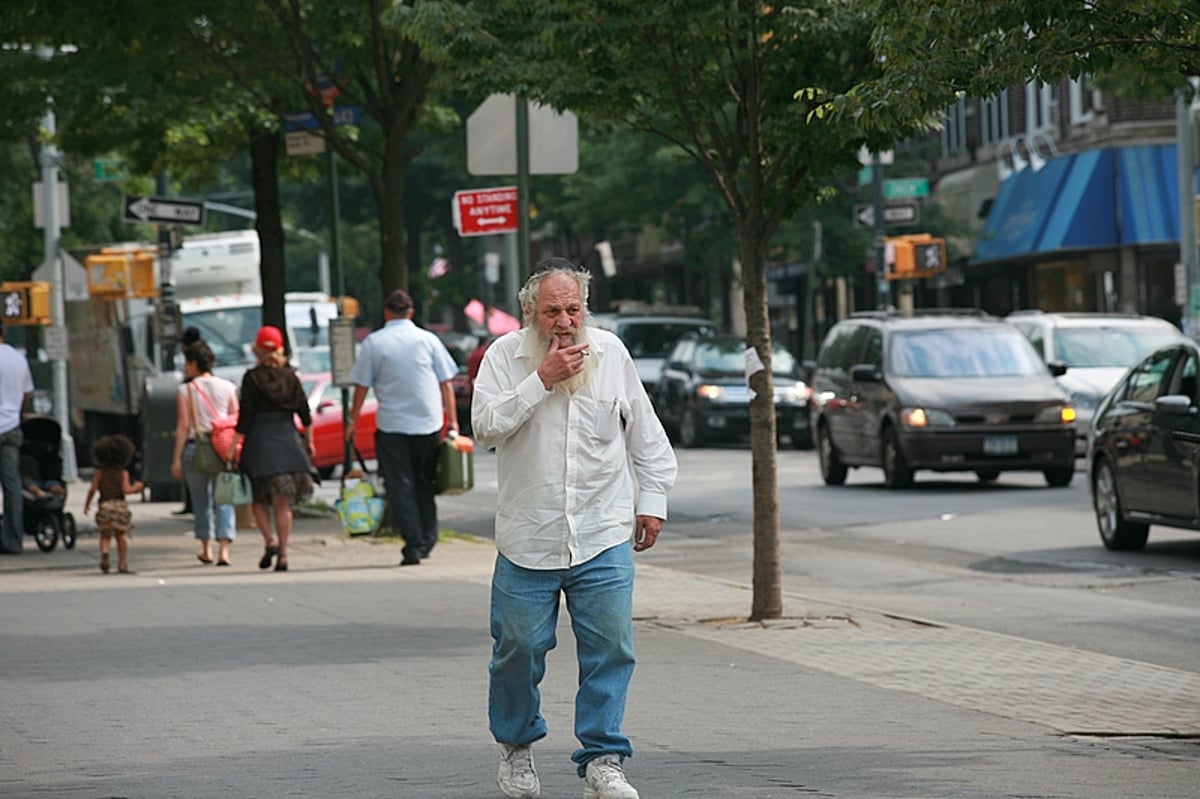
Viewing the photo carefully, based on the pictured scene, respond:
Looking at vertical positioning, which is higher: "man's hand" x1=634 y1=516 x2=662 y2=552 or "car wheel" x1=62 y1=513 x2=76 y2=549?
"man's hand" x1=634 y1=516 x2=662 y2=552

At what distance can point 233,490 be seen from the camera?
1692 cm

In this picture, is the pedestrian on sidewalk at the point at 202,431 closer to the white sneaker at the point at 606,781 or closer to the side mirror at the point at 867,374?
the side mirror at the point at 867,374

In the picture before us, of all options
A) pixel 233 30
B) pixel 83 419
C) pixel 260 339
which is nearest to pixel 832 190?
pixel 260 339

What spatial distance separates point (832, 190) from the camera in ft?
44.9

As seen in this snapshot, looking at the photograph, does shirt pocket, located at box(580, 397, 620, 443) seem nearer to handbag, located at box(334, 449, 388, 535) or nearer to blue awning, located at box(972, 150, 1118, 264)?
handbag, located at box(334, 449, 388, 535)

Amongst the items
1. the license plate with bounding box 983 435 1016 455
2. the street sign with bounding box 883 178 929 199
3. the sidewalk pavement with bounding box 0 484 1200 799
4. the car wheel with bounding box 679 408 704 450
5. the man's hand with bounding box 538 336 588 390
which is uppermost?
the street sign with bounding box 883 178 929 199

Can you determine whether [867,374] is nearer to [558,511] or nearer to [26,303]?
[26,303]

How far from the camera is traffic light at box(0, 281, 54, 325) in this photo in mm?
31750

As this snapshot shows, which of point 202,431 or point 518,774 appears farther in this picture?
point 202,431

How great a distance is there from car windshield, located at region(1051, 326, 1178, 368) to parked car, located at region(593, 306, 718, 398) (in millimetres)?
11160

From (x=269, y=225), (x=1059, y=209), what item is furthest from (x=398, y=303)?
(x=1059, y=209)

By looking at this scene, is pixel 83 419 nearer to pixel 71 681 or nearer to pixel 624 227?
pixel 624 227

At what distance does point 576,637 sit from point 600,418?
2.30 feet

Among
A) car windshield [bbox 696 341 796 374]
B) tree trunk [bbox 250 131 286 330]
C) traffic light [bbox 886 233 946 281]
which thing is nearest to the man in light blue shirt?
tree trunk [bbox 250 131 286 330]
